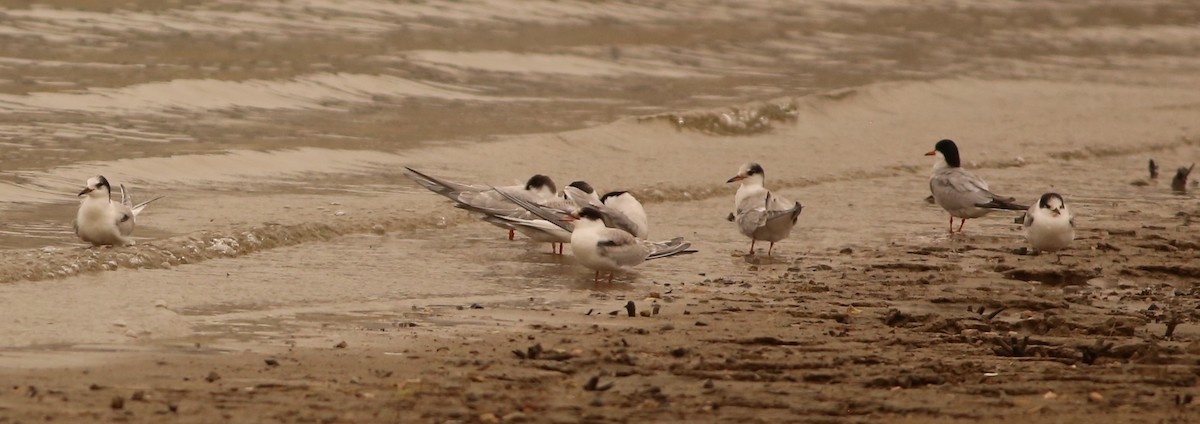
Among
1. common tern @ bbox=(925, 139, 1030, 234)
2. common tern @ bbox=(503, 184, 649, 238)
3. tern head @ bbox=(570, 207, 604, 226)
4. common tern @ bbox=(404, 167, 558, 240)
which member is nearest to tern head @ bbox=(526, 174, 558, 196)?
common tern @ bbox=(404, 167, 558, 240)

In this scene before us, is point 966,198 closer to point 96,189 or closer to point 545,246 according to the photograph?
point 545,246

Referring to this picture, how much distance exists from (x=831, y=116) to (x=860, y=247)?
19.2ft

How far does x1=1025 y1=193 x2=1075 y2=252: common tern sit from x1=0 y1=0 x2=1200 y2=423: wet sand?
11cm

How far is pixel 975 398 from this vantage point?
192 inches

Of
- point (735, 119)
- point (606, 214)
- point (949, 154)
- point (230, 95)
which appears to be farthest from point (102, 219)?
point (735, 119)

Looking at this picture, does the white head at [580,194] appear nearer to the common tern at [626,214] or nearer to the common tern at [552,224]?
the common tern at [552,224]

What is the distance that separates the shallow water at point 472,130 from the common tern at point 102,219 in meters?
0.16

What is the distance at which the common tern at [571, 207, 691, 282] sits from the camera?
24.5 feet

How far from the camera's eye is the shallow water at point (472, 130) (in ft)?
24.2

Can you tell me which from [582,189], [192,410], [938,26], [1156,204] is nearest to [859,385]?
[192,410]

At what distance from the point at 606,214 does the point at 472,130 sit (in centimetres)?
427

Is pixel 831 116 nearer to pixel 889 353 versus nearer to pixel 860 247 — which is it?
pixel 860 247

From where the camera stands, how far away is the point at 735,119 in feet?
44.3

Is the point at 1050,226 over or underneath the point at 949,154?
underneath
